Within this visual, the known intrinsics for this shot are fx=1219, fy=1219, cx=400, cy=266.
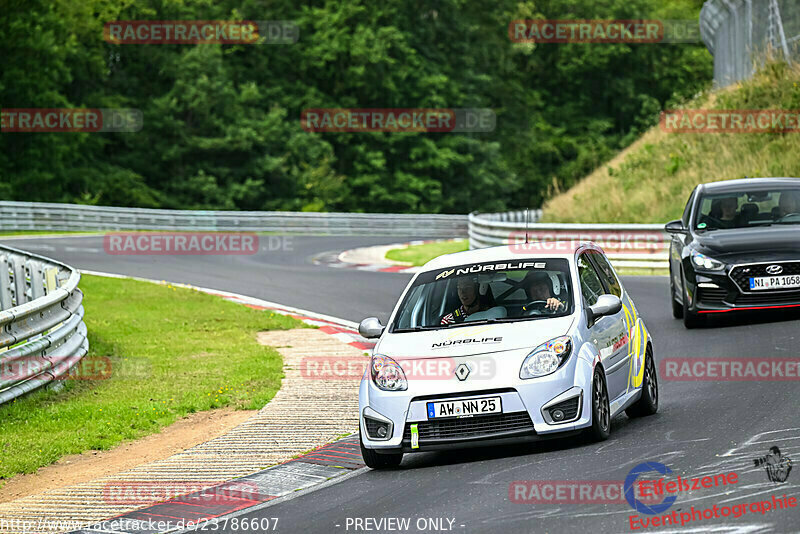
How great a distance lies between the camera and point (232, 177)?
59812mm

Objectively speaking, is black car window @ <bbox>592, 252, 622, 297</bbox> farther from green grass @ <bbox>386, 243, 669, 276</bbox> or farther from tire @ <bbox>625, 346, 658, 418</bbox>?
green grass @ <bbox>386, 243, 669, 276</bbox>

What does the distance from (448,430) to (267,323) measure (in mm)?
10186

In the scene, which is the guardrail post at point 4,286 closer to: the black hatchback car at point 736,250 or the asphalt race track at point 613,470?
the asphalt race track at point 613,470

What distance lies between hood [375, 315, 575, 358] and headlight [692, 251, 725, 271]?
597cm

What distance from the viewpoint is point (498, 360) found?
8398 mm

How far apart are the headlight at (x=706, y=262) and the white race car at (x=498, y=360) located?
483 centimetres

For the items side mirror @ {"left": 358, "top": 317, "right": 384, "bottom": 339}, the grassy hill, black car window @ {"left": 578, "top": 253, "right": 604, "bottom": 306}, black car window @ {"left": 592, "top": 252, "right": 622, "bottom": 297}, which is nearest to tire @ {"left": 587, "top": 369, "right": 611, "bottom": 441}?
black car window @ {"left": 578, "top": 253, "right": 604, "bottom": 306}

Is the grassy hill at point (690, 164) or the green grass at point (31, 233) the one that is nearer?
the grassy hill at point (690, 164)

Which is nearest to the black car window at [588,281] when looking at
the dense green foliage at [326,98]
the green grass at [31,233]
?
the green grass at [31,233]

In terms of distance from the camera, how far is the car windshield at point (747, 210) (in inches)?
602

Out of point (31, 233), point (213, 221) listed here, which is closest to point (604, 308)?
point (31, 233)

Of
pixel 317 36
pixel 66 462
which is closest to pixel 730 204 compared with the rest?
pixel 66 462

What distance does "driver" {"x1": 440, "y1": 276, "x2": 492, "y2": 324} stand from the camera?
9508 mm

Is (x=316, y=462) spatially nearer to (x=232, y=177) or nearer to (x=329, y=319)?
(x=329, y=319)
